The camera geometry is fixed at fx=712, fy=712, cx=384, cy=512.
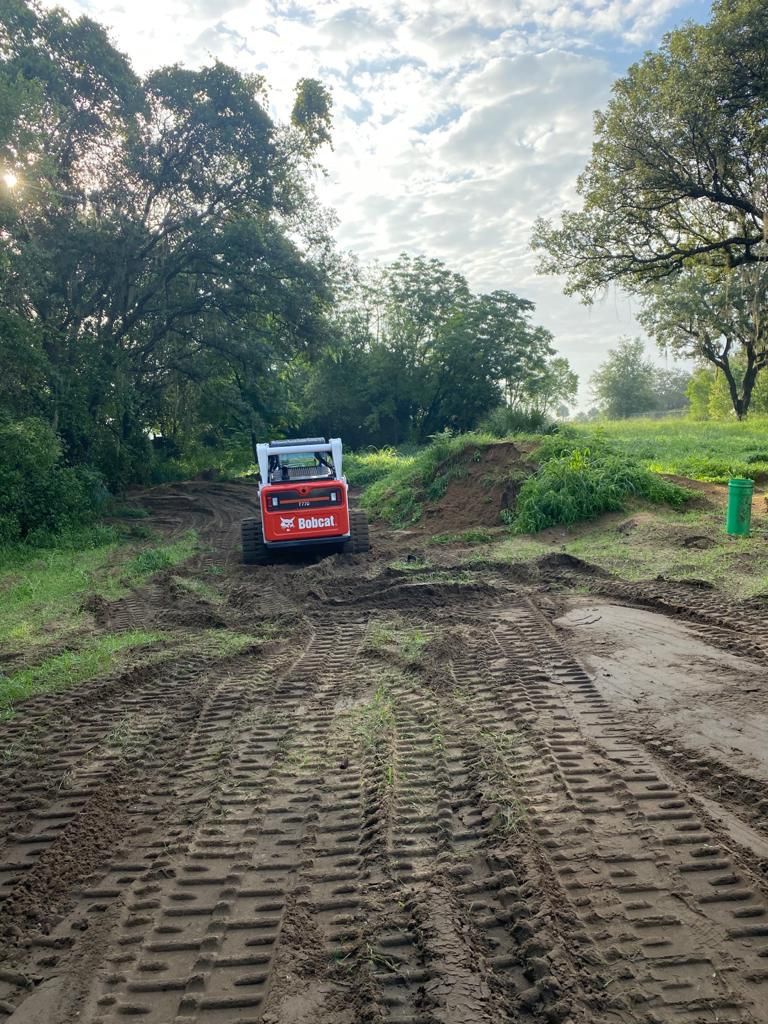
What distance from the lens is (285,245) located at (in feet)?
72.0

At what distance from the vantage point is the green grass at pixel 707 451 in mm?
15961

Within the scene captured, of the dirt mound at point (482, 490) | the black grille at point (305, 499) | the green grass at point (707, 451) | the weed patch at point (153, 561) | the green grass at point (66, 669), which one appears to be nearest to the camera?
the green grass at point (66, 669)

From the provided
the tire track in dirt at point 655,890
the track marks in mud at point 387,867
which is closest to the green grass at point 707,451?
the track marks in mud at point 387,867

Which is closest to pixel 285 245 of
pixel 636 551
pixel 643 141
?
pixel 643 141

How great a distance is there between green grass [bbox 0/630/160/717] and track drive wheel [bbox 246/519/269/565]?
15.0 ft

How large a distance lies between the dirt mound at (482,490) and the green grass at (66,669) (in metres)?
8.37

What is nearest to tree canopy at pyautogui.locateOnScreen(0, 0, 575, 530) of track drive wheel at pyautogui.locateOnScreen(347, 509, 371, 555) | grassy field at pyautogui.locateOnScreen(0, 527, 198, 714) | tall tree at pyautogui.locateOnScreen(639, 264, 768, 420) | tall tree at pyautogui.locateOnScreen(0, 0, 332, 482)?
tall tree at pyautogui.locateOnScreen(0, 0, 332, 482)

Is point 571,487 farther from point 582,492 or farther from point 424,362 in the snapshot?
point 424,362

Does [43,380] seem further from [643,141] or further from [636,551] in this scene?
[643,141]

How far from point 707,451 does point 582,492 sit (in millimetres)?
7341

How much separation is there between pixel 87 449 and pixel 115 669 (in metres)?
15.5

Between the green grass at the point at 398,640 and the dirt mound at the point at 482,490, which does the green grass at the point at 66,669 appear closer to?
the green grass at the point at 398,640

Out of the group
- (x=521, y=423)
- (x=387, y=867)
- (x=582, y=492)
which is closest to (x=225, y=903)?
(x=387, y=867)

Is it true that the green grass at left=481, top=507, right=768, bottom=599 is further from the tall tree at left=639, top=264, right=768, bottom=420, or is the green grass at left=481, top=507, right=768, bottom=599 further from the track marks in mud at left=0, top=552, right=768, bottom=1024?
the tall tree at left=639, top=264, right=768, bottom=420
